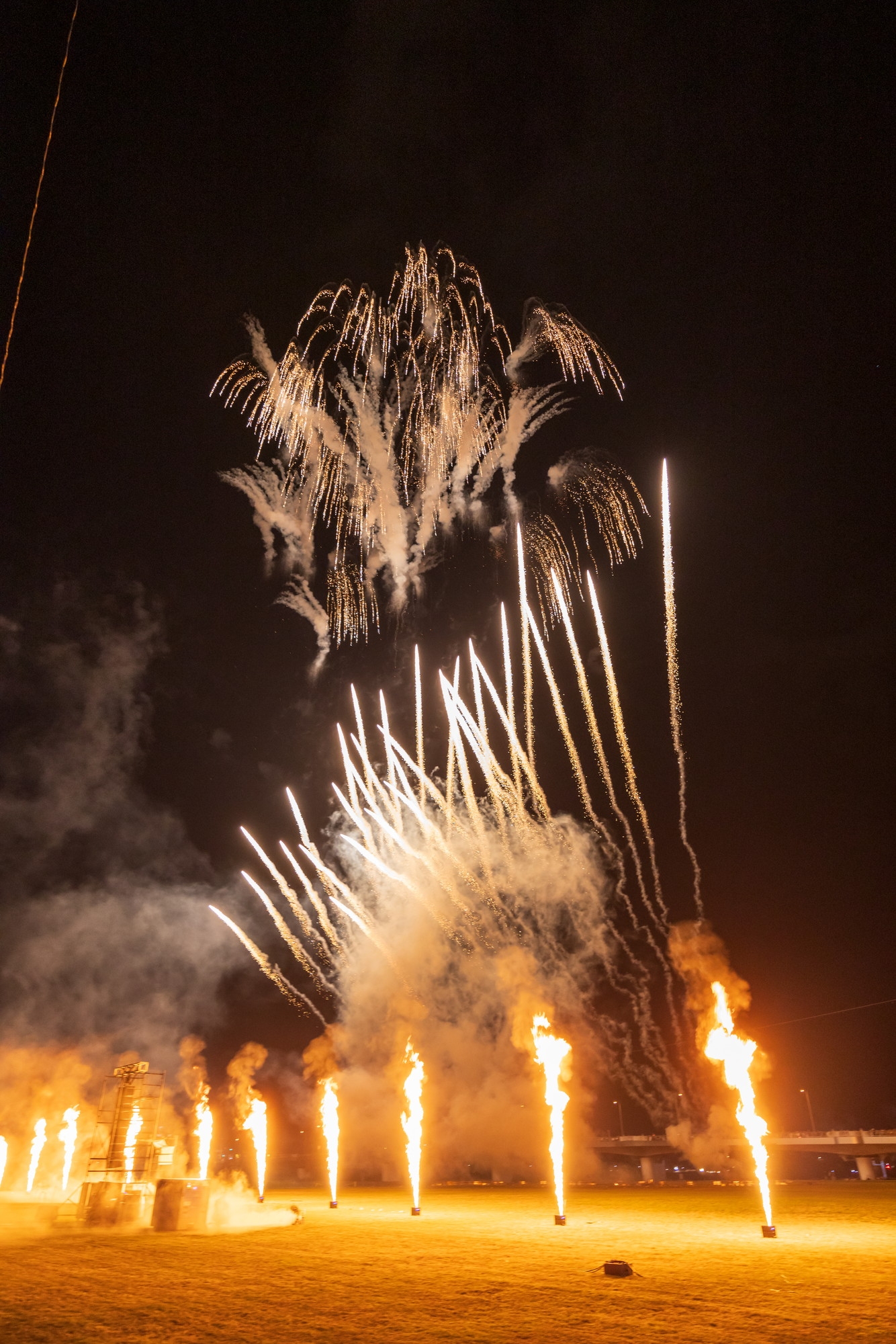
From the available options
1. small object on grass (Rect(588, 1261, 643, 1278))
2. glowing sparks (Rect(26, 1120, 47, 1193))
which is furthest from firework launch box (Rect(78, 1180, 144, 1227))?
glowing sparks (Rect(26, 1120, 47, 1193))

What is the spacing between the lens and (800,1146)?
51.8m

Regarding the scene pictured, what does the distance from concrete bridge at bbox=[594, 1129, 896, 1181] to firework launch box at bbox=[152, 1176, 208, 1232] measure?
38913mm

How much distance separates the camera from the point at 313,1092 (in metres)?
67.5

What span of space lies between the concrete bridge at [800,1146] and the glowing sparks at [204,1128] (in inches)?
1127

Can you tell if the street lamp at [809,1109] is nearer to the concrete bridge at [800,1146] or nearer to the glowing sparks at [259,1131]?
the concrete bridge at [800,1146]

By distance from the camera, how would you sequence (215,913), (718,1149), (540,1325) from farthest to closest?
(215,913)
(718,1149)
(540,1325)

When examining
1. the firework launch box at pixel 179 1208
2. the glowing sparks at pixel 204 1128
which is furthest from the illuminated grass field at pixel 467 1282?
the glowing sparks at pixel 204 1128

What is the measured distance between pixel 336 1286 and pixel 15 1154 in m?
56.0

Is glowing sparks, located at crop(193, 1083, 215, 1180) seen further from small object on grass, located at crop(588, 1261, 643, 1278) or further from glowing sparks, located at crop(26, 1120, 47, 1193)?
small object on grass, located at crop(588, 1261, 643, 1278)

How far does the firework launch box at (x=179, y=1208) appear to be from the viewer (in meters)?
26.2

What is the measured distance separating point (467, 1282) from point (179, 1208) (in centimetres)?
1688

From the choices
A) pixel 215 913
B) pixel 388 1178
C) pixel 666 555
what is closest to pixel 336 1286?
pixel 666 555

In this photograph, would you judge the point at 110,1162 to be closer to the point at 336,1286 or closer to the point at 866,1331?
the point at 336,1286

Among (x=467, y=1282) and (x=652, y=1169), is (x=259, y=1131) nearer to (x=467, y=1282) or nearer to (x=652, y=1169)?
(x=652, y=1169)
